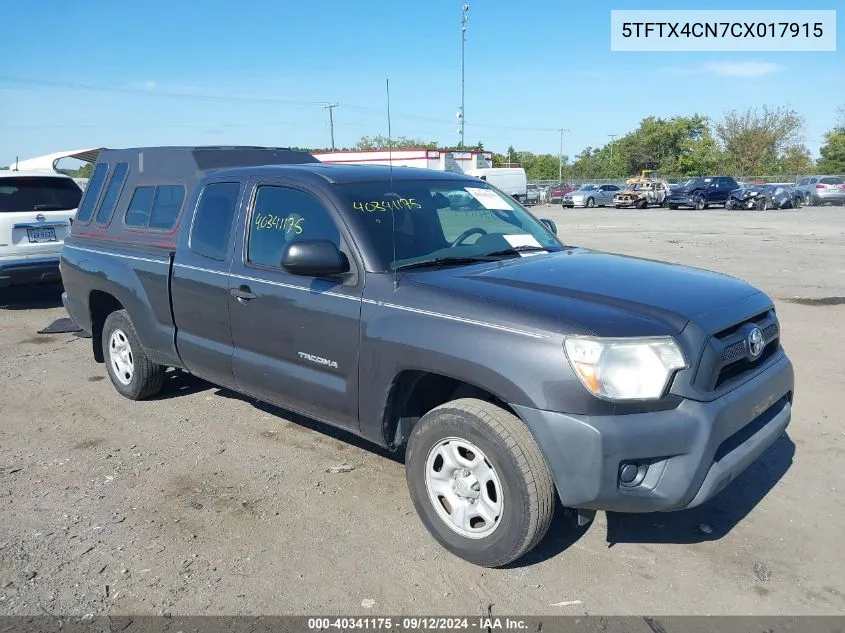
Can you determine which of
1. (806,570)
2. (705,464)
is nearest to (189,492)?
(705,464)

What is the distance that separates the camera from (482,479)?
3.23 meters

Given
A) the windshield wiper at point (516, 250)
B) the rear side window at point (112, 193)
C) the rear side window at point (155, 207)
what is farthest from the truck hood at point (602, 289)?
the rear side window at point (112, 193)

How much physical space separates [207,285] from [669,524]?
120 inches

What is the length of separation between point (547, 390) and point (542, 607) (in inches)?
36.7

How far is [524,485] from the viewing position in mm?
3020

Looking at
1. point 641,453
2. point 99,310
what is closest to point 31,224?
point 99,310

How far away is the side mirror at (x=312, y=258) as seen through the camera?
357 cm

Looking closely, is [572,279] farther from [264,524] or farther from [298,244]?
[264,524]

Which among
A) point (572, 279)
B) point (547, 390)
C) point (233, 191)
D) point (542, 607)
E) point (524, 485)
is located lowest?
point (542, 607)

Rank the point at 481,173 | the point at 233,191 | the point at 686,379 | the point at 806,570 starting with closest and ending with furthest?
the point at 686,379
the point at 806,570
the point at 233,191
the point at 481,173

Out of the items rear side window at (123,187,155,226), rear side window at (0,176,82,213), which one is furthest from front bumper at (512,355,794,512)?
rear side window at (0,176,82,213)

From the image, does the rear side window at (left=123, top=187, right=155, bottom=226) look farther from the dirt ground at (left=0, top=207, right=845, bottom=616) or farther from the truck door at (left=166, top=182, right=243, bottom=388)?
the dirt ground at (left=0, top=207, right=845, bottom=616)

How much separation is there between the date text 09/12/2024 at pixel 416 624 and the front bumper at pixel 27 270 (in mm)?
7931

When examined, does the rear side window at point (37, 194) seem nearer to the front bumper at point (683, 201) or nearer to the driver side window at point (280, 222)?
the driver side window at point (280, 222)
